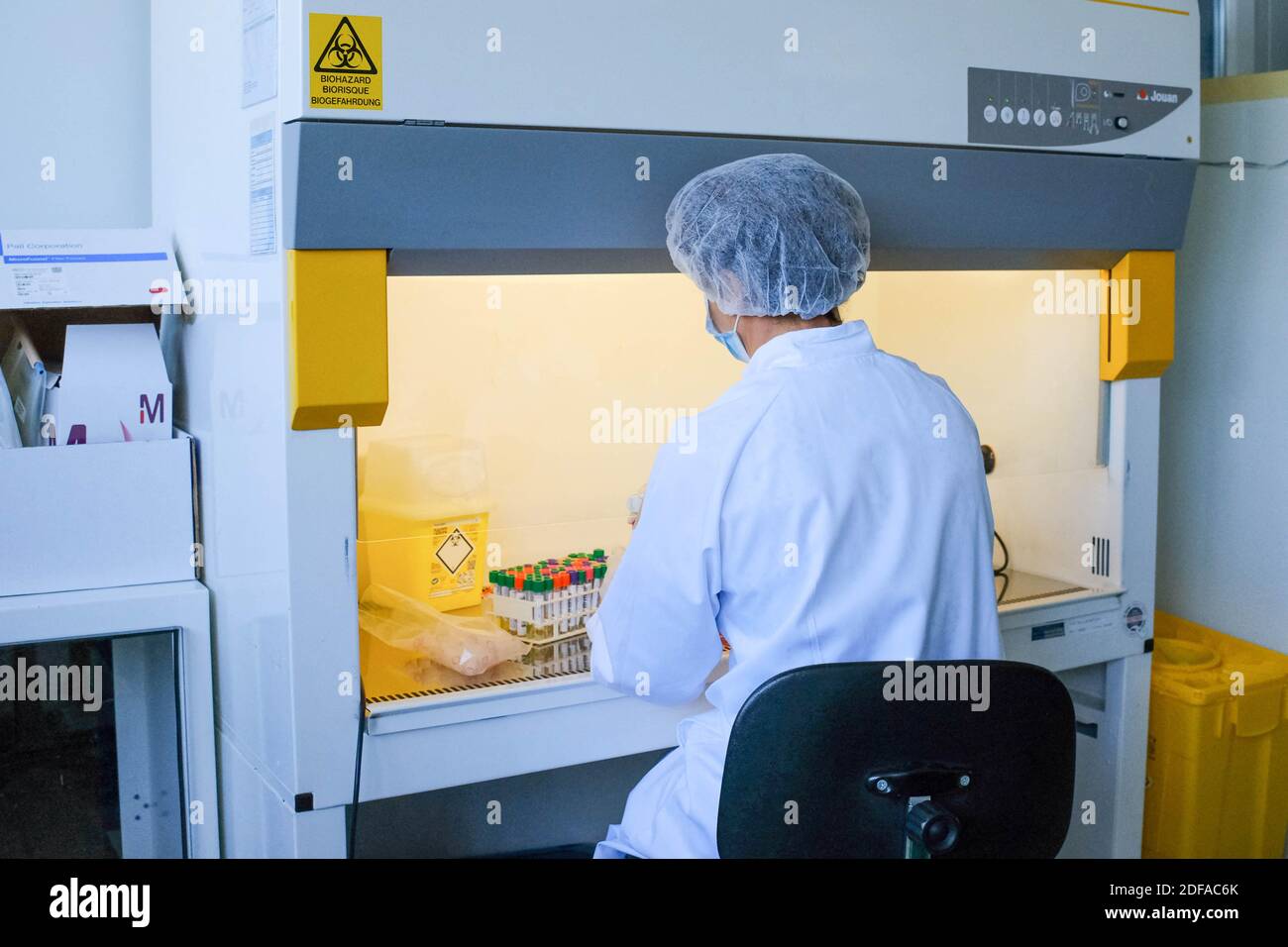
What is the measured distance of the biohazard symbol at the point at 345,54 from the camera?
4.15 ft

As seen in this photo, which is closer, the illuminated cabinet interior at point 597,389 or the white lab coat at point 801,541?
the white lab coat at point 801,541

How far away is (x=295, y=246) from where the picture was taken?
1285 mm

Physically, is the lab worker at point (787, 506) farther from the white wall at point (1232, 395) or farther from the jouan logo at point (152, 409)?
the white wall at point (1232, 395)

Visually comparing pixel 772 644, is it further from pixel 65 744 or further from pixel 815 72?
pixel 65 744

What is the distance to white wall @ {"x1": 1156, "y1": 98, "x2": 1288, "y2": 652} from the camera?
2.18 meters

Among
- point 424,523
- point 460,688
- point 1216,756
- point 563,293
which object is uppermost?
point 563,293

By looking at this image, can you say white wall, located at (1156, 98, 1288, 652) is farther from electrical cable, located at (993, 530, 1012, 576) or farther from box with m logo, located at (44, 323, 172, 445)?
box with m logo, located at (44, 323, 172, 445)

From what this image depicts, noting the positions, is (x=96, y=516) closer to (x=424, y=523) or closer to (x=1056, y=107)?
(x=424, y=523)

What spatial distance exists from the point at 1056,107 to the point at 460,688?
45.1 inches

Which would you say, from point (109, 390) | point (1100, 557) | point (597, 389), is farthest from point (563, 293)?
point (1100, 557)

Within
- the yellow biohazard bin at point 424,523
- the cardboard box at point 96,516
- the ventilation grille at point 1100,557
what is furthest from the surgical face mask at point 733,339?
the ventilation grille at point 1100,557

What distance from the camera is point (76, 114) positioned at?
192cm

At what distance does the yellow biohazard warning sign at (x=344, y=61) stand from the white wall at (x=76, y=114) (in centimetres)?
85
